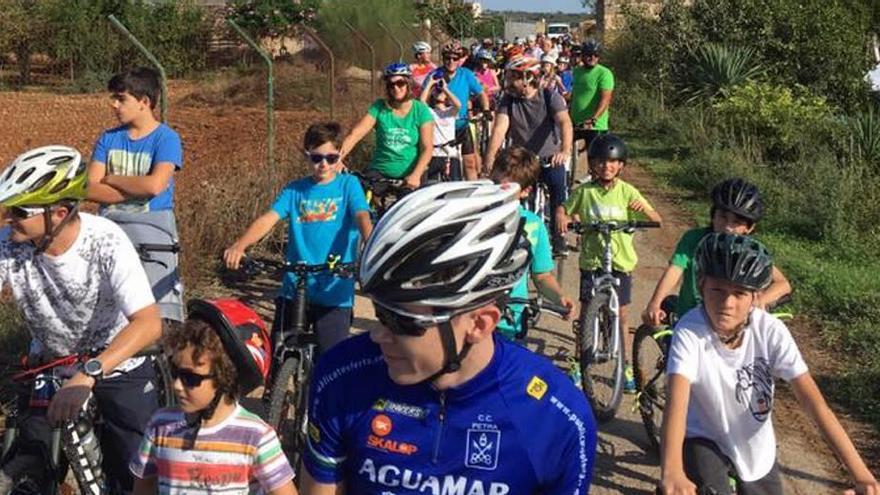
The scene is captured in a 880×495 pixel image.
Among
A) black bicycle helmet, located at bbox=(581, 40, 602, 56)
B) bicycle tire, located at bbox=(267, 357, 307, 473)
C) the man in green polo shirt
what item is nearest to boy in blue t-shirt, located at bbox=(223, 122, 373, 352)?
bicycle tire, located at bbox=(267, 357, 307, 473)

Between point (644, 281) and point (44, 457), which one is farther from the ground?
point (44, 457)

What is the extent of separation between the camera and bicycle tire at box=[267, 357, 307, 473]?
5.16 meters

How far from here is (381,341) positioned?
224 cm

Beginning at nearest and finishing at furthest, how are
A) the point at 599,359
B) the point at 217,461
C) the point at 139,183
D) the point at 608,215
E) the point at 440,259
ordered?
the point at 440,259
the point at 217,461
the point at 139,183
the point at 599,359
the point at 608,215

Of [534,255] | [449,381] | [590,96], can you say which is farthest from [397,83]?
[449,381]

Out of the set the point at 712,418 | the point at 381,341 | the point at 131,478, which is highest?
the point at 381,341

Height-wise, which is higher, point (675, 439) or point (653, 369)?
point (675, 439)

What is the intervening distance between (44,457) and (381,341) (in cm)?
225

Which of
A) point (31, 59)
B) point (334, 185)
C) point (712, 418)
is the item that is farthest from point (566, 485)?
point (31, 59)

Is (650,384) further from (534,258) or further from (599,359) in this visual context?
(534,258)

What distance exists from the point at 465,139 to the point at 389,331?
29.9 ft

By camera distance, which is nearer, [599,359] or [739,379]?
[739,379]

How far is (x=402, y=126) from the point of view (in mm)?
8344

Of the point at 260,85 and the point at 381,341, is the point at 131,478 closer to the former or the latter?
the point at 381,341
